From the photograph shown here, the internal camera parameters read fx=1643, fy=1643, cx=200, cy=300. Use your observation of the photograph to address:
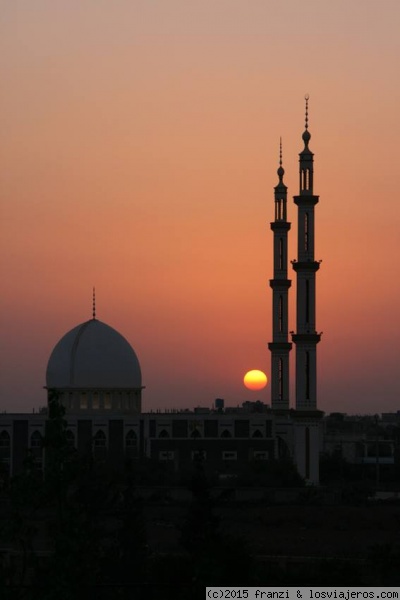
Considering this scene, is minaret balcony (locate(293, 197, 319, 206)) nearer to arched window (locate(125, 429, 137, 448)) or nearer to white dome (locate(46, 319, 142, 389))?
white dome (locate(46, 319, 142, 389))

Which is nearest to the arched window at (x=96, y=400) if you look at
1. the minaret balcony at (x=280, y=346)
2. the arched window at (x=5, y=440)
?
the arched window at (x=5, y=440)

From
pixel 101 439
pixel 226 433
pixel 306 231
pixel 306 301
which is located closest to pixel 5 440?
pixel 101 439

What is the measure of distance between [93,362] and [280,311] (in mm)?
8850

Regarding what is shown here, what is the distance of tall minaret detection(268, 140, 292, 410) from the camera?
7312 centimetres

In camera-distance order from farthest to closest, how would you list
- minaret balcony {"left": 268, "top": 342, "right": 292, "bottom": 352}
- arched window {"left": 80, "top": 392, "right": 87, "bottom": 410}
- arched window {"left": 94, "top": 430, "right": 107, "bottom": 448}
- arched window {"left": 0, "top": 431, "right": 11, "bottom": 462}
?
arched window {"left": 80, "top": 392, "right": 87, "bottom": 410} < minaret balcony {"left": 268, "top": 342, "right": 292, "bottom": 352} < arched window {"left": 0, "top": 431, "right": 11, "bottom": 462} < arched window {"left": 94, "top": 430, "right": 107, "bottom": 448}

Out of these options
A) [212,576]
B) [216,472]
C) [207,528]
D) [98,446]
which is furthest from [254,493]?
[212,576]

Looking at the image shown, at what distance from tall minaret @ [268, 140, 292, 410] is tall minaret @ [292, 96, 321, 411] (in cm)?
576

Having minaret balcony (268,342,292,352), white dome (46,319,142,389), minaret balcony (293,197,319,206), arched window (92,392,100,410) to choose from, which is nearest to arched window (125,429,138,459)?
arched window (92,392,100,410)

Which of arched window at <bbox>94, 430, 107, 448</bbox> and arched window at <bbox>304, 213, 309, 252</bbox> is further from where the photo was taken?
arched window at <bbox>94, 430, 107, 448</bbox>

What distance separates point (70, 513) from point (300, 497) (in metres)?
35.0

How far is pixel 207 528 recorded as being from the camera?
37.3m

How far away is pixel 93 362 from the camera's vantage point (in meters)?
74.6

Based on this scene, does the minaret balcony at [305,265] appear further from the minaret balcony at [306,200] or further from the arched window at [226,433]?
the arched window at [226,433]

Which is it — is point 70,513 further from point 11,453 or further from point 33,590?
point 11,453
